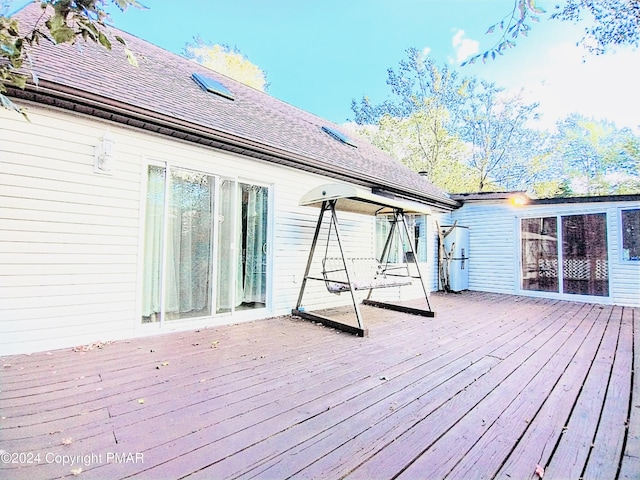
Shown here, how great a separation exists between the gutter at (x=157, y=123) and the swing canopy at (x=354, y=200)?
0.73m

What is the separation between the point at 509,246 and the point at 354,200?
564 cm

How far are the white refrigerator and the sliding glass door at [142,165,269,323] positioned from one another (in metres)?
5.65

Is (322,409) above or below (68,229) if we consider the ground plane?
below

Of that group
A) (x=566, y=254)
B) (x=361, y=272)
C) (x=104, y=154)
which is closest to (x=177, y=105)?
(x=104, y=154)

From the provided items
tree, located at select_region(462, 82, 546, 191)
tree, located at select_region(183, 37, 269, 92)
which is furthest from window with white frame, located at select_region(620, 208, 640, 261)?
tree, located at select_region(183, 37, 269, 92)

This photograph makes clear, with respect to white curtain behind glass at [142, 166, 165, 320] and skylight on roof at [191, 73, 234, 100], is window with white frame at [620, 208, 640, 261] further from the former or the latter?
white curtain behind glass at [142, 166, 165, 320]

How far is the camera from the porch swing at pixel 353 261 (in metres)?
4.29

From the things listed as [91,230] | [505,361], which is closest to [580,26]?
[505,361]

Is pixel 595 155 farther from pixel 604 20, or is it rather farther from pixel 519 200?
pixel 604 20

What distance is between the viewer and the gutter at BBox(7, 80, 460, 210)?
3057 millimetres

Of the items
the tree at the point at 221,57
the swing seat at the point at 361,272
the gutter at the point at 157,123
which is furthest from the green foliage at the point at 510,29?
the tree at the point at 221,57

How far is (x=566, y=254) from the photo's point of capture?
740 cm

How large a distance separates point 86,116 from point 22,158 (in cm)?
73

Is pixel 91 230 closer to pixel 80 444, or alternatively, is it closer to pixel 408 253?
pixel 80 444
